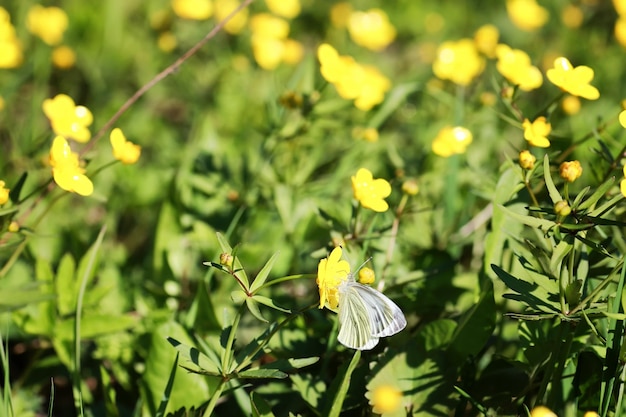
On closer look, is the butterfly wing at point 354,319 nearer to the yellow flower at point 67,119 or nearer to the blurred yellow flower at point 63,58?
the yellow flower at point 67,119

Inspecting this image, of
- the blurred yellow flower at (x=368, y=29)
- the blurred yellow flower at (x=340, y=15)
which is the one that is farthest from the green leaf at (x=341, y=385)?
the blurred yellow flower at (x=340, y=15)

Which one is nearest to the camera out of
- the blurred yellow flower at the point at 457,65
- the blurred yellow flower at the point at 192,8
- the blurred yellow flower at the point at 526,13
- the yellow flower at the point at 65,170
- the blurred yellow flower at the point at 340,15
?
the yellow flower at the point at 65,170

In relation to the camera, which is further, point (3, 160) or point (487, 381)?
point (3, 160)

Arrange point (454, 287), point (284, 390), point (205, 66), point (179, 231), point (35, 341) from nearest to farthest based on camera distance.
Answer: point (284, 390) < point (454, 287) < point (35, 341) < point (179, 231) < point (205, 66)

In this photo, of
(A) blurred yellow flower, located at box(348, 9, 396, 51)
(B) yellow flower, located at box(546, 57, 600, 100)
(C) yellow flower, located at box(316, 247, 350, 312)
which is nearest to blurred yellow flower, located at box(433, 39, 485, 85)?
(A) blurred yellow flower, located at box(348, 9, 396, 51)

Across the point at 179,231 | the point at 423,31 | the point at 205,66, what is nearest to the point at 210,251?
the point at 179,231

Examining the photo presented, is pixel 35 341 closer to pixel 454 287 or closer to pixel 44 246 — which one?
pixel 44 246

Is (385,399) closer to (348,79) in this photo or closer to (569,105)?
(348,79)
